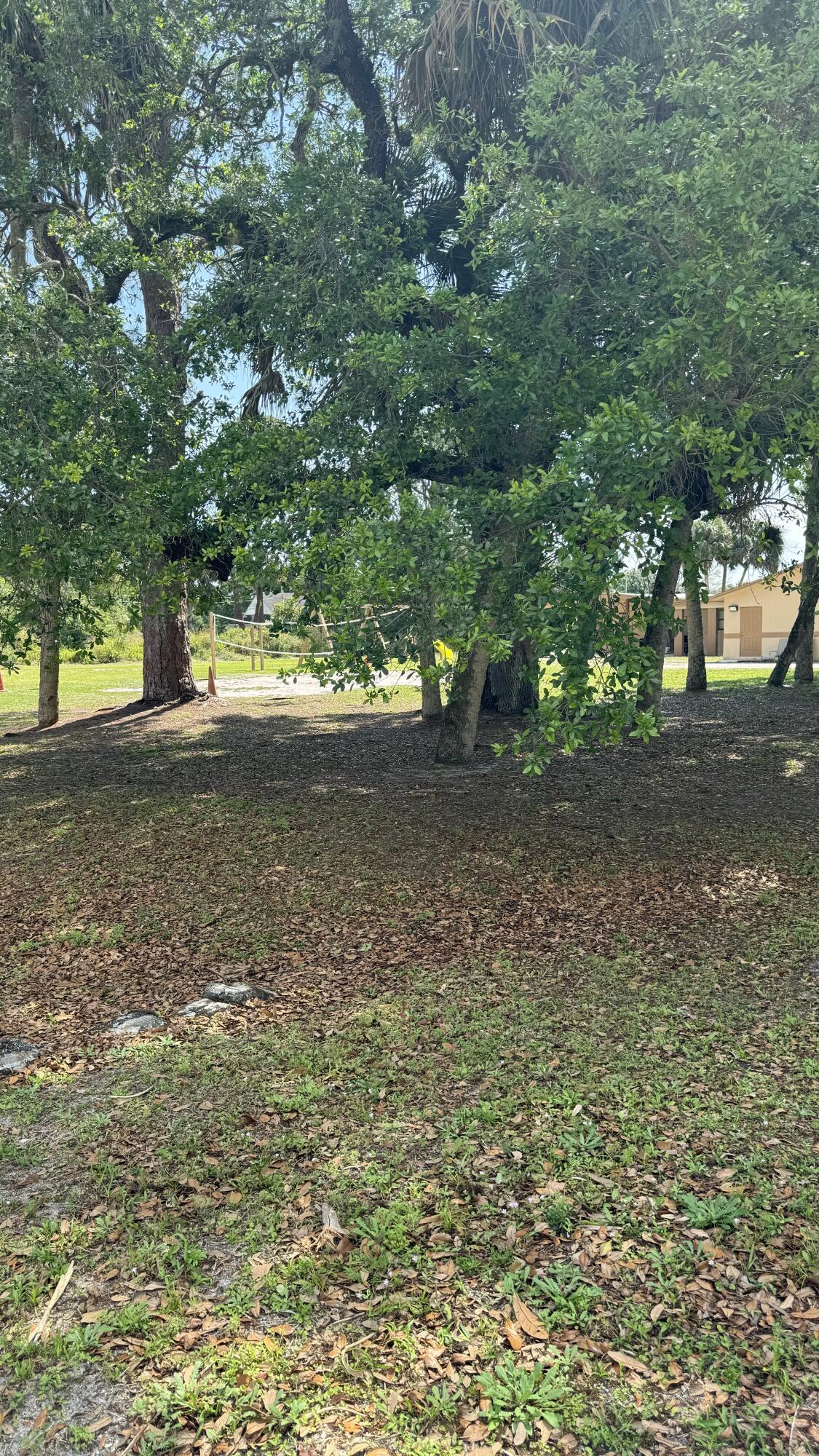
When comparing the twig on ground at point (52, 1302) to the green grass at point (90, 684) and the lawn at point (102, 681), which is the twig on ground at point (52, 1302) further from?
the green grass at point (90, 684)

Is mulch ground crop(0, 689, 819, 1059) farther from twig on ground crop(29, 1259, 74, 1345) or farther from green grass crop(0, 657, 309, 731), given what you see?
green grass crop(0, 657, 309, 731)

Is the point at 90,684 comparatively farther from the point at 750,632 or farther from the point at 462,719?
the point at 750,632

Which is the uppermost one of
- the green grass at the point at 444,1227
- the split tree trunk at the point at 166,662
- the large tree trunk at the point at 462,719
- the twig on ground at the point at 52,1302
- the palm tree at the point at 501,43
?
the palm tree at the point at 501,43

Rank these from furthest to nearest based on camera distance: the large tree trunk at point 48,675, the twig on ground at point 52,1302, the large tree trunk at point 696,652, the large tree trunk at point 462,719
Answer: the large tree trunk at point 696,652, the large tree trunk at point 48,675, the large tree trunk at point 462,719, the twig on ground at point 52,1302

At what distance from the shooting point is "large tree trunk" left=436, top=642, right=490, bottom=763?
991 cm

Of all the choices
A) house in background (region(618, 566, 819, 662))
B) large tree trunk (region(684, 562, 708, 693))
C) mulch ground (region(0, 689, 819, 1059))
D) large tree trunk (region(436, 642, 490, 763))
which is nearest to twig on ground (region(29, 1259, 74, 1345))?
mulch ground (region(0, 689, 819, 1059))

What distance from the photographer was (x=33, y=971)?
5453mm

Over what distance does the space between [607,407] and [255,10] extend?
754cm

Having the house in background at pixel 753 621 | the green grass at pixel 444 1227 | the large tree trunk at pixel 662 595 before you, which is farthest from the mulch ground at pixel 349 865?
the house in background at pixel 753 621

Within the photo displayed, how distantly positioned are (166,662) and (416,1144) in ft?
46.3

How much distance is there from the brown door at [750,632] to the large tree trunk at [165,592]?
2873cm

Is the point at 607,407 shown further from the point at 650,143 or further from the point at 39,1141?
the point at 39,1141

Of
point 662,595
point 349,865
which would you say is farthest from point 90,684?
point 349,865

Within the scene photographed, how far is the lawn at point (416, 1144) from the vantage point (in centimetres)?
236
